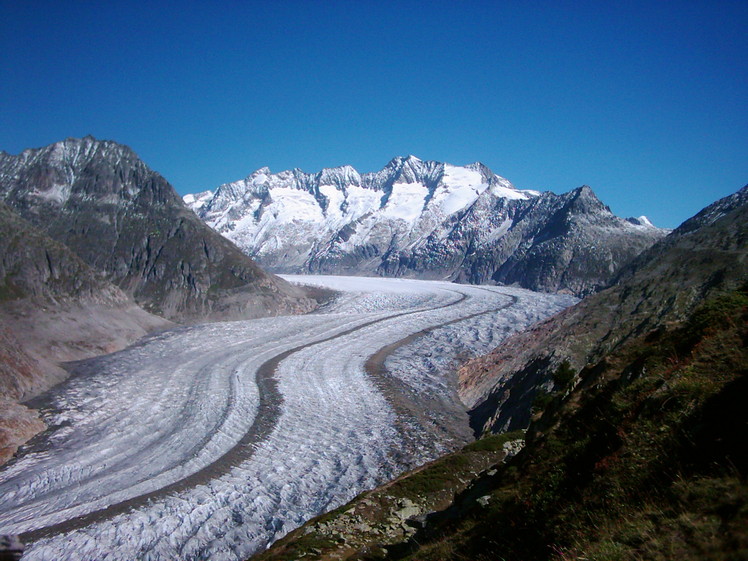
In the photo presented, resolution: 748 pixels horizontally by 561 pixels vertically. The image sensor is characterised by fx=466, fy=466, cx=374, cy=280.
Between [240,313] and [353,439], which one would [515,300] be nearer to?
[240,313]

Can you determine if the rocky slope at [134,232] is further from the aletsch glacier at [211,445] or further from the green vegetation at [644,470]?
the green vegetation at [644,470]

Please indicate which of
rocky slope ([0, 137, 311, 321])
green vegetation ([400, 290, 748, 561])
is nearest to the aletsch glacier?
green vegetation ([400, 290, 748, 561])

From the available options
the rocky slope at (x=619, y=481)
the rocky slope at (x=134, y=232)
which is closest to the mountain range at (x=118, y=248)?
the rocky slope at (x=134, y=232)

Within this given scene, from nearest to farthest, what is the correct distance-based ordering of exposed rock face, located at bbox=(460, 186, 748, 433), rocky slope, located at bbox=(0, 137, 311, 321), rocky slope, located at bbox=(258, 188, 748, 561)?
rocky slope, located at bbox=(258, 188, 748, 561) → exposed rock face, located at bbox=(460, 186, 748, 433) → rocky slope, located at bbox=(0, 137, 311, 321)

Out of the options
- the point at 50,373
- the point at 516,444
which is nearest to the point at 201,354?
the point at 50,373

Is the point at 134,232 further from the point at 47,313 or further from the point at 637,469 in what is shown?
the point at 637,469

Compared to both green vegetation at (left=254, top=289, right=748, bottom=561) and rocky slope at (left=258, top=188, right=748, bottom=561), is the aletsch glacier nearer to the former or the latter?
rocky slope at (left=258, top=188, right=748, bottom=561)
